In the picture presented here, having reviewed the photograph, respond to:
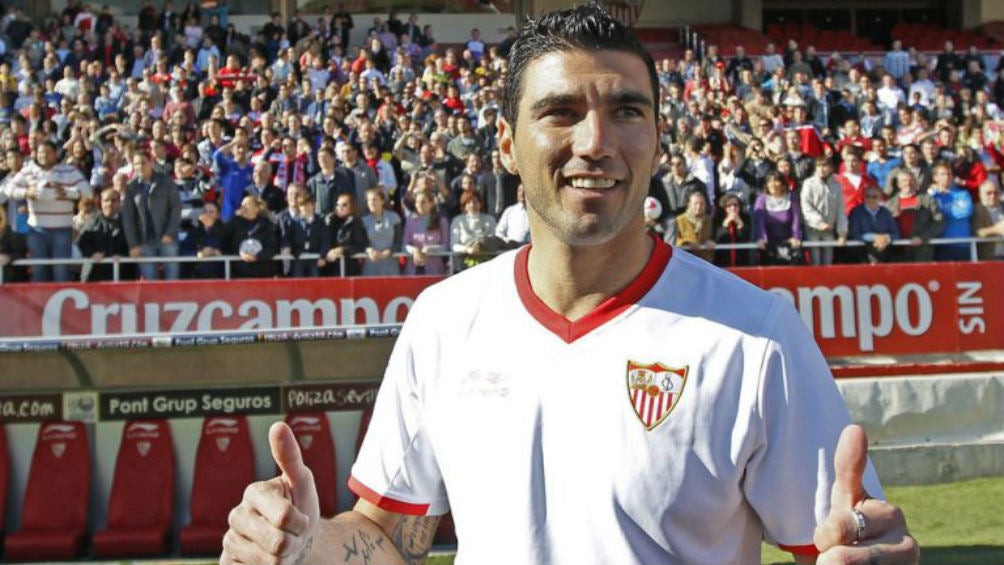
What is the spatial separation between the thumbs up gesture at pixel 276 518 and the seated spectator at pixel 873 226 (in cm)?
1033

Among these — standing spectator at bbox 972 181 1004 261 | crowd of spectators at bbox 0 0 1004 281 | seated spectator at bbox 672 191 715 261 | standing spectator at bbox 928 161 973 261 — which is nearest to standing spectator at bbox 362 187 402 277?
crowd of spectators at bbox 0 0 1004 281

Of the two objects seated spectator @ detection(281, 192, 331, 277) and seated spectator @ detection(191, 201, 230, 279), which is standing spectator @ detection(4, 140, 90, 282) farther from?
seated spectator @ detection(281, 192, 331, 277)

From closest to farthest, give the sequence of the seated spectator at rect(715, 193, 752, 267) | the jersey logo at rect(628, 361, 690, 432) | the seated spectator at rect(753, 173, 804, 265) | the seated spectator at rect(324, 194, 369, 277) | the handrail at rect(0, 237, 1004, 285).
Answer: the jersey logo at rect(628, 361, 690, 432), the handrail at rect(0, 237, 1004, 285), the seated spectator at rect(324, 194, 369, 277), the seated spectator at rect(753, 173, 804, 265), the seated spectator at rect(715, 193, 752, 267)

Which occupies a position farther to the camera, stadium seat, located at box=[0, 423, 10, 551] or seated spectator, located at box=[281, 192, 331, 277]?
seated spectator, located at box=[281, 192, 331, 277]

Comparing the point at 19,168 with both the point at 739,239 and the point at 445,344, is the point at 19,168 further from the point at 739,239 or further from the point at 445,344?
the point at 445,344

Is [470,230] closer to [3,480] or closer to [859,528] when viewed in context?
[3,480]

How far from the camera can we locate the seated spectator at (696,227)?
37.9 feet

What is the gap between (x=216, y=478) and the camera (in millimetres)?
8195

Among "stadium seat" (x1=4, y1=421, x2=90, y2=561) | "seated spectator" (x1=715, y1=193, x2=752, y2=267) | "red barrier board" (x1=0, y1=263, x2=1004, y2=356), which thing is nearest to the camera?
"stadium seat" (x1=4, y1=421, x2=90, y2=561)

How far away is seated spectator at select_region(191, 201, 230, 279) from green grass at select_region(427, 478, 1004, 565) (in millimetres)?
4662

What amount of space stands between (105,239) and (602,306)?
9687mm

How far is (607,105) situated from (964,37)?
3005 centimetres

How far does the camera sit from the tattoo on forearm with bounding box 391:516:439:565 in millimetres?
2750

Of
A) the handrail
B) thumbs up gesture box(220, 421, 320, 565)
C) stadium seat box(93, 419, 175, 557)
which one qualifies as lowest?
stadium seat box(93, 419, 175, 557)
